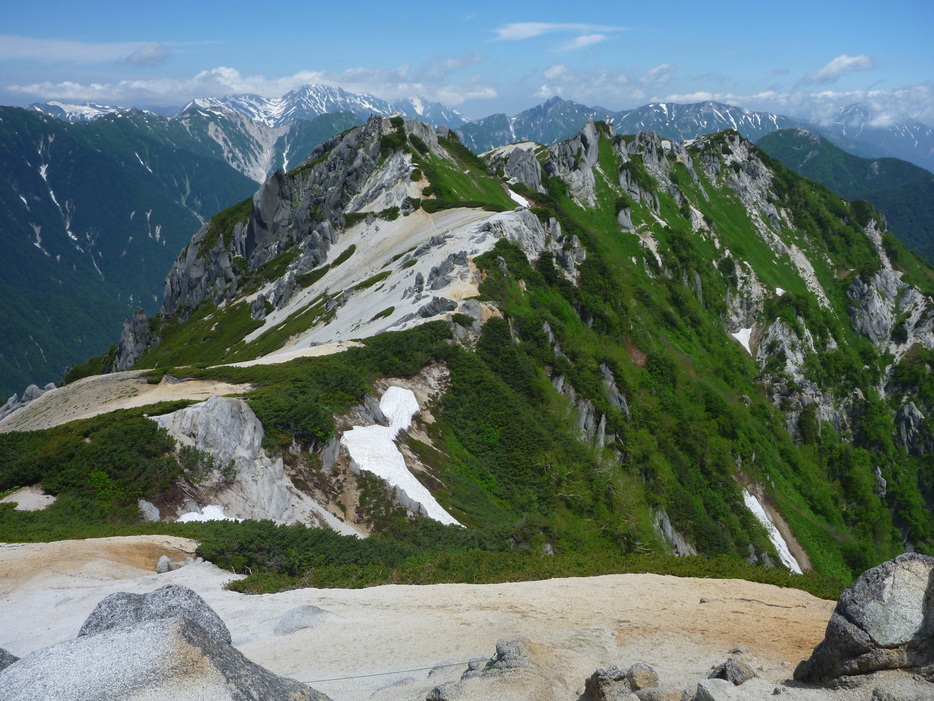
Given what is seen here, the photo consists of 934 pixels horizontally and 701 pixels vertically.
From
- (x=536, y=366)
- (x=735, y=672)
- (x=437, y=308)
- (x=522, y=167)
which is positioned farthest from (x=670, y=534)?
(x=522, y=167)

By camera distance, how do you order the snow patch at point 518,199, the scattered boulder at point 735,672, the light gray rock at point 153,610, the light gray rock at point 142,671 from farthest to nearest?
the snow patch at point 518,199
the light gray rock at point 153,610
the scattered boulder at point 735,672
the light gray rock at point 142,671

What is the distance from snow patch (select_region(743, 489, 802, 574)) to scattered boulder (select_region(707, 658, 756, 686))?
52.6m

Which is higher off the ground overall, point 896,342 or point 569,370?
point 569,370

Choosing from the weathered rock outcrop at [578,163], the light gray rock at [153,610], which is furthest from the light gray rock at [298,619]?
the weathered rock outcrop at [578,163]

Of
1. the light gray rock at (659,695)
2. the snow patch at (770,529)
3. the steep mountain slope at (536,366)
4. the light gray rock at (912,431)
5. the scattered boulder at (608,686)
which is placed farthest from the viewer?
the light gray rock at (912,431)

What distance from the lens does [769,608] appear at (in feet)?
52.1

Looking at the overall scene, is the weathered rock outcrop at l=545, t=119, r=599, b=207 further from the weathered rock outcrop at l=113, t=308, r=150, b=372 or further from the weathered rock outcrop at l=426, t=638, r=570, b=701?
the weathered rock outcrop at l=426, t=638, r=570, b=701

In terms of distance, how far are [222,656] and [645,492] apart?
39883 millimetres

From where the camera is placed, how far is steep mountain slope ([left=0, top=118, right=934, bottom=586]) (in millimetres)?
28016

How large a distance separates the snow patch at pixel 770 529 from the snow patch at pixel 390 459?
39226 millimetres

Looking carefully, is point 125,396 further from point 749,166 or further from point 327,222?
point 749,166

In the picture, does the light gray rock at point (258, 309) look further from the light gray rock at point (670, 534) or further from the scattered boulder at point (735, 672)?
the scattered boulder at point (735, 672)

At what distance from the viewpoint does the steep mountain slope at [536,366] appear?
28.0 meters

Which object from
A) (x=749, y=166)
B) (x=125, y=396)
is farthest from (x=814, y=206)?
(x=125, y=396)
